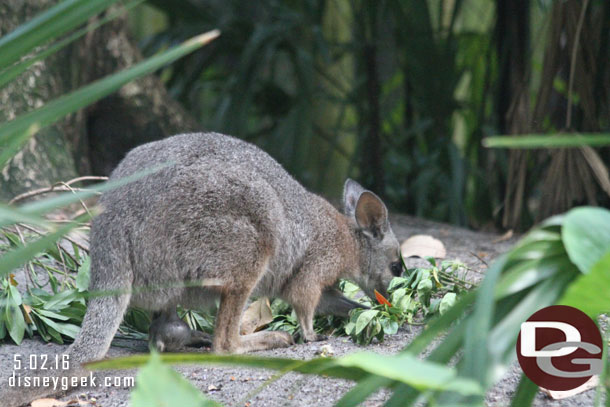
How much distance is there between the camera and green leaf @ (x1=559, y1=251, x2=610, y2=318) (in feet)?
3.90

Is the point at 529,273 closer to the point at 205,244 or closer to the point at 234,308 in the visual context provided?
the point at 205,244

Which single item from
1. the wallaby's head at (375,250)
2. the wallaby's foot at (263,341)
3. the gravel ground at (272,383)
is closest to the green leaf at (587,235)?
the gravel ground at (272,383)

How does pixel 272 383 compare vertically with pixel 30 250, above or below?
below

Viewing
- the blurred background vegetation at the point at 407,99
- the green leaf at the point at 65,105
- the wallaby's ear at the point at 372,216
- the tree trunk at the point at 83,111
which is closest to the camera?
the green leaf at the point at 65,105

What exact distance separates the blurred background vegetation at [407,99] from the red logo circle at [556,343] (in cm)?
352

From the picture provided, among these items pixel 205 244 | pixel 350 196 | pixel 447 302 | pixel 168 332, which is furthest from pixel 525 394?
pixel 350 196

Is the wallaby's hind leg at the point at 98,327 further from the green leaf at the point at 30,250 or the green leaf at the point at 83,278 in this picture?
the green leaf at the point at 30,250

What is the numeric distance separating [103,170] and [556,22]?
12.5 ft

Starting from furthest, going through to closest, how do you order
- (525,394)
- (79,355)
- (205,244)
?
(205,244), (79,355), (525,394)

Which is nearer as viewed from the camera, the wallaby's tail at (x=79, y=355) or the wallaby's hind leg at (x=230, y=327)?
the wallaby's tail at (x=79, y=355)

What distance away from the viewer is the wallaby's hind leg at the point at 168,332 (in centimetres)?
343

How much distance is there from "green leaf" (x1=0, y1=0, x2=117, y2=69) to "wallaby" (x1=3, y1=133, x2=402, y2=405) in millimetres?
1556

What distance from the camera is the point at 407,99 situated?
7.77m

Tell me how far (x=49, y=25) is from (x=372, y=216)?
2.87 meters
